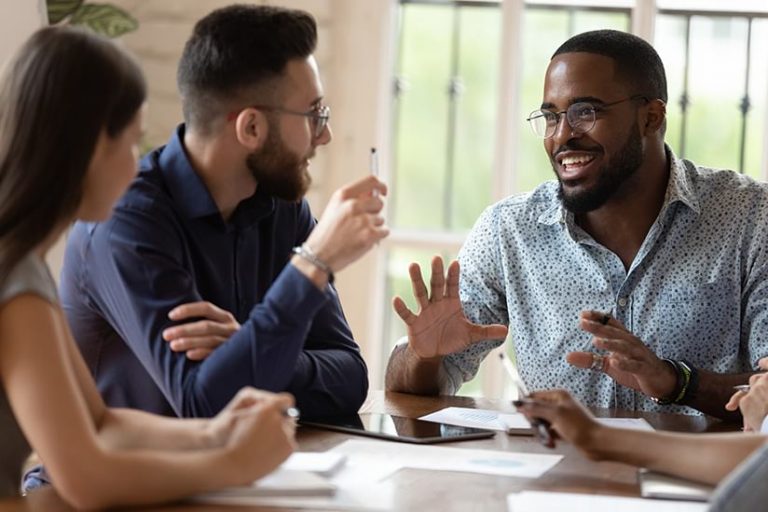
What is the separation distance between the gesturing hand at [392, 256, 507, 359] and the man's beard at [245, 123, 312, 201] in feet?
1.17

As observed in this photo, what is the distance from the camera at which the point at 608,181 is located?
263 cm

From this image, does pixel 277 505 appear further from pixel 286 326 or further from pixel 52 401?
pixel 286 326

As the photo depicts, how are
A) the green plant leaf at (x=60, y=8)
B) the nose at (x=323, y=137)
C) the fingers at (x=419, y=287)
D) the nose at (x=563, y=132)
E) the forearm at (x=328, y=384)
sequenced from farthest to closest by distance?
the green plant leaf at (x=60, y=8) → the nose at (x=563, y=132) → the fingers at (x=419, y=287) → the nose at (x=323, y=137) → the forearm at (x=328, y=384)

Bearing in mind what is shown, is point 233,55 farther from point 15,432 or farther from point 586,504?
point 586,504

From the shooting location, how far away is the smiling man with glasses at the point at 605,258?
249 cm

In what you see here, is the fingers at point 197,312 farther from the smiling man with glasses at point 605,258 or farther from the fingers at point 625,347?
the fingers at point 625,347

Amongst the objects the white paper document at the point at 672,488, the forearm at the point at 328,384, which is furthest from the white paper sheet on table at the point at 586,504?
the forearm at the point at 328,384

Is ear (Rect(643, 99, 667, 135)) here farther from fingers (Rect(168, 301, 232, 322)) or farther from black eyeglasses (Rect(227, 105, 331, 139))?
fingers (Rect(168, 301, 232, 322))

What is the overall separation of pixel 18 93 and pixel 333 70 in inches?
91.4

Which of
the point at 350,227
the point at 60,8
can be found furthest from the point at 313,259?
the point at 60,8

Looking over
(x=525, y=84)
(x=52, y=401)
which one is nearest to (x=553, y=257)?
(x=525, y=84)

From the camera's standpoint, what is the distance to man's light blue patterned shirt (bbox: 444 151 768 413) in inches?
99.0

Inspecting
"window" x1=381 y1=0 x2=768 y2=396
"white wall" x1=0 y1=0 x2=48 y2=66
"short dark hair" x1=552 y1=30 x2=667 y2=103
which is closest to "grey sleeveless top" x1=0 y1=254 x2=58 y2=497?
"short dark hair" x1=552 y1=30 x2=667 y2=103

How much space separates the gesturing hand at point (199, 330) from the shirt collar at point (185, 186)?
0.21 m
